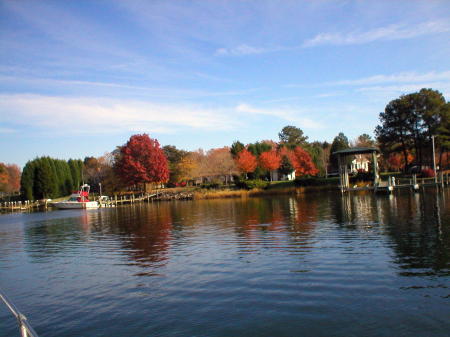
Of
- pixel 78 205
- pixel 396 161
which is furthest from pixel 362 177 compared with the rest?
pixel 78 205

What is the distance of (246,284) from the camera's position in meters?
11.2

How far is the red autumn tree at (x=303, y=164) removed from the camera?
252 ft

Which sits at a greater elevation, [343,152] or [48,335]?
[343,152]

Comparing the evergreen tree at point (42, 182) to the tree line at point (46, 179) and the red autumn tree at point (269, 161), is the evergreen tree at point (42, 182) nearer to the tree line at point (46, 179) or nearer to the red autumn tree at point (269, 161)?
the tree line at point (46, 179)

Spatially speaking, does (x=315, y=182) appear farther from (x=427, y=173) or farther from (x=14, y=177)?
(x=14, y=177)

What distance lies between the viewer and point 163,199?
72875 mm

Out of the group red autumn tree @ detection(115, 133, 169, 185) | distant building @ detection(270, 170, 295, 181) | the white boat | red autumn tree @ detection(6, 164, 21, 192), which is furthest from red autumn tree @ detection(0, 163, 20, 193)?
distant building @ detection(270, 170, 295, 181)

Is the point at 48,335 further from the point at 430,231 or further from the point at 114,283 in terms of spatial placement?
the point at 430,231

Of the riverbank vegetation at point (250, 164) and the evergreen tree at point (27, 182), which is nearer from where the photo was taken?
the riverbank vegetation at point (250, 164)

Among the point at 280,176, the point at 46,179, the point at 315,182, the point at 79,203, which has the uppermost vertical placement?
the point at 46,179

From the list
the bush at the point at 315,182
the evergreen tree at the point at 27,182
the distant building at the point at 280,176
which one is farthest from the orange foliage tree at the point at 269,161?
the evergreen tree at the point at 27,182

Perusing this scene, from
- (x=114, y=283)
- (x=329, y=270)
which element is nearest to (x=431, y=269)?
(x=329, y=270)

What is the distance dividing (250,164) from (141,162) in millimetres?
20954

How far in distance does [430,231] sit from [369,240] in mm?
3203
